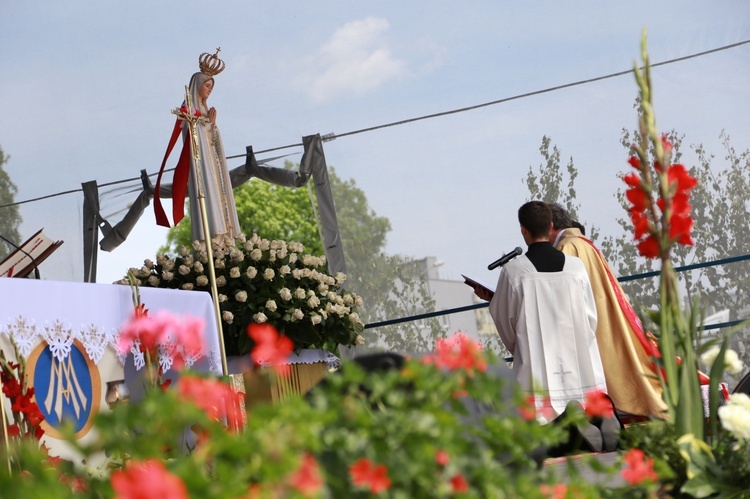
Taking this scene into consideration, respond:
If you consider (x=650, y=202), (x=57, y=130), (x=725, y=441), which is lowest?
(x=725, y=441)

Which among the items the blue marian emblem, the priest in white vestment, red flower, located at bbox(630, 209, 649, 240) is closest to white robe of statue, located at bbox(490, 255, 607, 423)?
the priest in white vestment

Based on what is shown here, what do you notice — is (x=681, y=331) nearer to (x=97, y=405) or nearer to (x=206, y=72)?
(x=97, y=405)

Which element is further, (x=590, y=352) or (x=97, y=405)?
(x=590, y=352)

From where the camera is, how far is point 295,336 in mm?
5512

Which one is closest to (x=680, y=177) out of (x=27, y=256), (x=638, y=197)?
(x=638, y=197)

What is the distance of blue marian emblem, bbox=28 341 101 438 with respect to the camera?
3381 mm

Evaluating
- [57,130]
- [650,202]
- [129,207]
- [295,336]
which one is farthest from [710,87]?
Result: [57,130]

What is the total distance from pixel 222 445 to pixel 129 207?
787 cm

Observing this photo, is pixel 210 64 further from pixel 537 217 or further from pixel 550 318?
pixel 550 318

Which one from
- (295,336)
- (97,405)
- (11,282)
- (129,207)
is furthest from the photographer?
(129,207)

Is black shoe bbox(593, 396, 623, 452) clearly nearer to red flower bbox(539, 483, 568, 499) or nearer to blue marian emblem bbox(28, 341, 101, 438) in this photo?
blue marian emblem bbox(28, 341, 101, 438)

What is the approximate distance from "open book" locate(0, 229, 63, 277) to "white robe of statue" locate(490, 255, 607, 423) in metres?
2.42

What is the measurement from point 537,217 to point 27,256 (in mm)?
2663

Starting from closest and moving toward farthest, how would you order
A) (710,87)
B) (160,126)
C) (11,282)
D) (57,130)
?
(11,282), (710,87), (57,130), (160,126)
